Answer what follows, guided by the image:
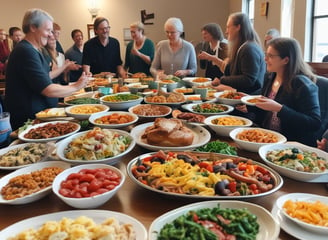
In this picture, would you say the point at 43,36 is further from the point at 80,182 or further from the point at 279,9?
the point at 279,9

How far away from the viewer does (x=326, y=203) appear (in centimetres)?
115

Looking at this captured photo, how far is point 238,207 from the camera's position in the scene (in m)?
1.11

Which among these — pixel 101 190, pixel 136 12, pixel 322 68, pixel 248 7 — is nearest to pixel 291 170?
pixel 101 190

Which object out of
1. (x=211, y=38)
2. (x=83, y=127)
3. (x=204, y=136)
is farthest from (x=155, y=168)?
(x=211, y=38)

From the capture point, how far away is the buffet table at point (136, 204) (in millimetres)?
1165

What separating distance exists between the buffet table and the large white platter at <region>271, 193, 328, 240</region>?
0.06m

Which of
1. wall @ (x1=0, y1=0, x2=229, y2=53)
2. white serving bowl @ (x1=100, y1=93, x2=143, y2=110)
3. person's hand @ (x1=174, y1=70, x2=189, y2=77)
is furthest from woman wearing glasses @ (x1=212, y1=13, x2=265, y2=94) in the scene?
wall @ (x1=0, y1=0, x2=229, y2=53)

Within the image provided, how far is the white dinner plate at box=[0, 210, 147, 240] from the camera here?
3.26ft

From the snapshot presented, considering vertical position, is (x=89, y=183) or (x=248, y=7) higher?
(x=248, y=7)

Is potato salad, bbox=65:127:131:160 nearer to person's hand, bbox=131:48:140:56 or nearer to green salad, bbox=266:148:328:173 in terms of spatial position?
green salad, bbox=266:148:328:173

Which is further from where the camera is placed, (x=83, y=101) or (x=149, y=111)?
(x=83, y=101)

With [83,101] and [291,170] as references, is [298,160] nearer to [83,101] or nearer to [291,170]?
[291,170]

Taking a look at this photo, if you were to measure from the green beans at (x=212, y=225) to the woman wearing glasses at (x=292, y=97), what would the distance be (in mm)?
1208

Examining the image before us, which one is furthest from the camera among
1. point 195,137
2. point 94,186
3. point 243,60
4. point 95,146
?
point 243,60
